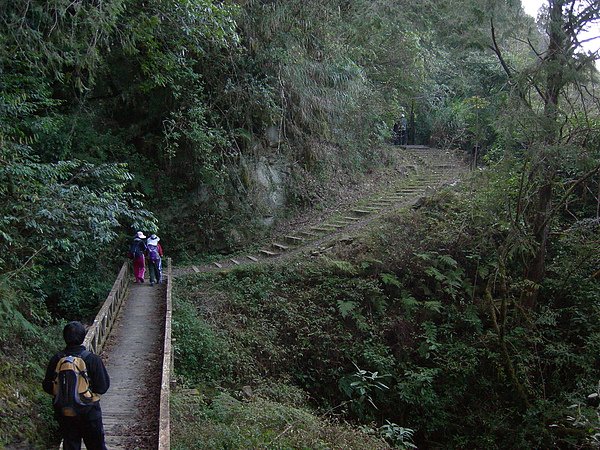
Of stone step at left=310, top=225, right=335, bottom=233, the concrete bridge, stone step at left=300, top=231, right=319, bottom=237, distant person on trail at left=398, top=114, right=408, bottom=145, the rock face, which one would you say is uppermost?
distant person on trail at left=398, top=114, right=408, bottom=145

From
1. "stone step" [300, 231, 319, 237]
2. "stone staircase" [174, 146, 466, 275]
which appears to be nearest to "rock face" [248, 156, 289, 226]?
"stone staircase" [174, 146, 466, 275]

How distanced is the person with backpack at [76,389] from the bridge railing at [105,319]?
2474mm

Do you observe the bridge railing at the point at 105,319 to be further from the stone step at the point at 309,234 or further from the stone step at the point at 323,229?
the stone step at the point at 323,229

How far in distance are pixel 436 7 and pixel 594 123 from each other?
627 centimetres

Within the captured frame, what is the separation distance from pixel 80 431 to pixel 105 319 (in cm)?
450

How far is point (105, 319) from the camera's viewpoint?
9062 millimetres

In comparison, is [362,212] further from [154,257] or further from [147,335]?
[147,335]

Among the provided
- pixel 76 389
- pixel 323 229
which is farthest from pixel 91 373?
pixel 323 229

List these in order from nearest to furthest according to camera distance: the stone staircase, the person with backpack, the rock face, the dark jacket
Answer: the person with backpack, the dark jacket, the stone staircase, the rock face

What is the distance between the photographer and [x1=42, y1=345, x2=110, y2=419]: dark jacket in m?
4.69

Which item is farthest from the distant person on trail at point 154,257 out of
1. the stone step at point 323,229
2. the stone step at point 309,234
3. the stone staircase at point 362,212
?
the stone step at point 323,229

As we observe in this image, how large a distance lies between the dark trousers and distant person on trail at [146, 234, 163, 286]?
840cm

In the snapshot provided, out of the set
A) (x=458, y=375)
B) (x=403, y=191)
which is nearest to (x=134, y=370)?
(x=458, y=375)

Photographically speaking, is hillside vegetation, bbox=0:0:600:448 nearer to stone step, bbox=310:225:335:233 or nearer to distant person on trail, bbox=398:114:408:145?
stone step, bbox=310:225:335:233
